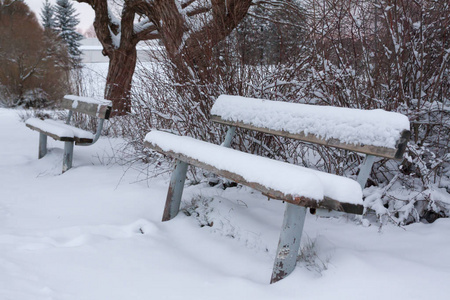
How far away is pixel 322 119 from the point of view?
2416 mm

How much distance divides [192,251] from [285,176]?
37.8 inches

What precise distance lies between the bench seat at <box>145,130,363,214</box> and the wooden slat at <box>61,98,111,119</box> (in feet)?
7.25

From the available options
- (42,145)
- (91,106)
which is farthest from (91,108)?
(42,145)

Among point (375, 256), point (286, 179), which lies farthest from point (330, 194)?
point (375, 256)

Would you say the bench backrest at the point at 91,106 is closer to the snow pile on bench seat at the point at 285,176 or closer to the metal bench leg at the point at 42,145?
the metal bench leg at the point at 42,145

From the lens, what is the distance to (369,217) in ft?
9.66

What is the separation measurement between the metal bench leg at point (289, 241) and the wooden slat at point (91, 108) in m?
2.86

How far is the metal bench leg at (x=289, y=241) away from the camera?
1.97 meters

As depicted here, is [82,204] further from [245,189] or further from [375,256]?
[375,256]

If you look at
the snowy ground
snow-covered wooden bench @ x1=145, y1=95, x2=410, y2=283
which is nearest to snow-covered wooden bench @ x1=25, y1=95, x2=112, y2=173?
the snowy ground

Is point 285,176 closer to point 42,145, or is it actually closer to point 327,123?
point 327,123

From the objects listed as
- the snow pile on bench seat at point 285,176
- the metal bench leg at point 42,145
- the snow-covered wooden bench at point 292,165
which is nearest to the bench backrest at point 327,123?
the snow-covered wooden bench at point 292,165

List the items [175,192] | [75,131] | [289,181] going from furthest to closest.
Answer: [75,131] → [175,192] → [289,181]

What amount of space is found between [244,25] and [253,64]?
0.44m
